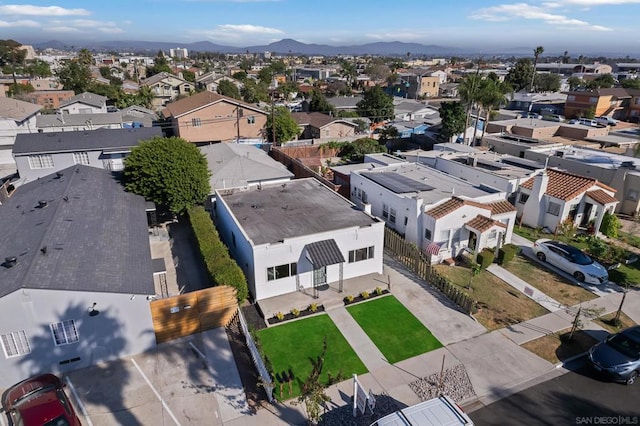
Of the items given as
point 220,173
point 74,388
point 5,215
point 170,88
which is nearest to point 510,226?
point 220,173

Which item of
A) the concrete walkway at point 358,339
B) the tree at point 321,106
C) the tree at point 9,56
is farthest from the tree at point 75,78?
the concrete walkway at point 358,339

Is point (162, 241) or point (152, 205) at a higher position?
point (152, 205)

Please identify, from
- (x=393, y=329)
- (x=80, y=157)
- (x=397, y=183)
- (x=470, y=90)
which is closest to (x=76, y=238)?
(x=393, y=329)

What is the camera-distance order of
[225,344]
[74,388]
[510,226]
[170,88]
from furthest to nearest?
[170,88]
[510,226]
[225,344]
[74,388]

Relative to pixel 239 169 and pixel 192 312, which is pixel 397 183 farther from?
pixel 192 312

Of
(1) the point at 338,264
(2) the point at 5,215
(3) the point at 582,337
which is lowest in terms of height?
(3) the point at 582,337

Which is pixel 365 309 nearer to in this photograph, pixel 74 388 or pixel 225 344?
pixel 225 344

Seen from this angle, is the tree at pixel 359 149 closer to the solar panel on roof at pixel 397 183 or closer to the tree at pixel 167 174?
the solar panel on roof at pixel 397 183
